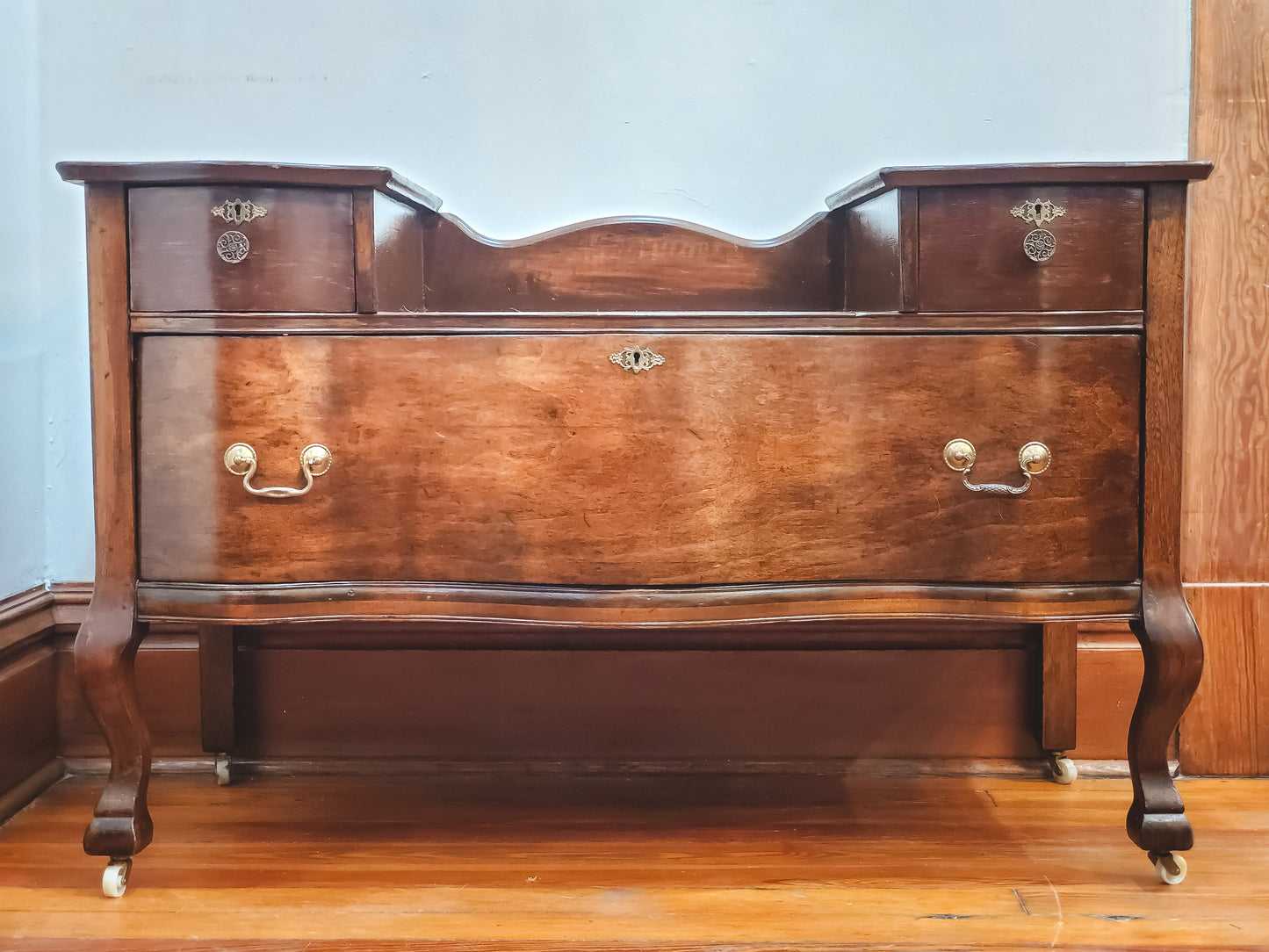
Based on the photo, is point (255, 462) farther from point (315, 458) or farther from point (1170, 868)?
point (1170, 868)

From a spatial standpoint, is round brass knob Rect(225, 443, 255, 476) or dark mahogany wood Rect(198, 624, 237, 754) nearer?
round brass knob Rect(225, 443, 255, 476)

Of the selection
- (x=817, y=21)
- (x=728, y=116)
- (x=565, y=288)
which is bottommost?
Result: (x=565, y=288)

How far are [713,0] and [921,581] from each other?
96cm

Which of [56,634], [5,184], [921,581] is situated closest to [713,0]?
[921,581]

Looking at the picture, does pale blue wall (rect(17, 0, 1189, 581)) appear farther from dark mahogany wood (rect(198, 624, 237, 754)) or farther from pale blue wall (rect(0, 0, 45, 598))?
dark mahogany wood (rect(198, 624, 237, 754))

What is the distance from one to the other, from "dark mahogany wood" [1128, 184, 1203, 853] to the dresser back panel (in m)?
0.02

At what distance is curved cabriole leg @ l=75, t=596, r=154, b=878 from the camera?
932 mm

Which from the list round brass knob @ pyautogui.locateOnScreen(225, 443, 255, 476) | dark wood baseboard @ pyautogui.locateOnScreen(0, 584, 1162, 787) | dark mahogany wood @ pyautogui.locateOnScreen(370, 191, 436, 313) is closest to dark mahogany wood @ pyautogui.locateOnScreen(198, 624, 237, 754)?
dark wood baseboard @ pyautogui.locateOnScreen(0, 584, 1162, 787)

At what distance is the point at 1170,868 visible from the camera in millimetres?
1001

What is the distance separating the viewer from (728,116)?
1.33 metres

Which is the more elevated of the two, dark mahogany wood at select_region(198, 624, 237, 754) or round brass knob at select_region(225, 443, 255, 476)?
round brass knob at select_region(225, 443, 255, 476)

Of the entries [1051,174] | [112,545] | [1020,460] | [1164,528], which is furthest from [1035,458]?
[112,545]

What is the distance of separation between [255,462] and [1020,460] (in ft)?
2.71

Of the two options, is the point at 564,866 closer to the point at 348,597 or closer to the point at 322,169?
the point at 348,597
